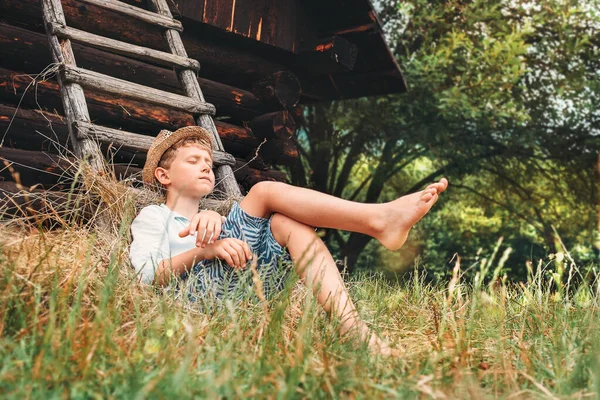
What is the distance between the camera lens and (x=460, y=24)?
8.76 meters

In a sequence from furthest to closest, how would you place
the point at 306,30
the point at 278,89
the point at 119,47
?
the point at 306,30
the point at 278,89
the point at 119,47

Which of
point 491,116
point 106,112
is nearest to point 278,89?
point 106,112

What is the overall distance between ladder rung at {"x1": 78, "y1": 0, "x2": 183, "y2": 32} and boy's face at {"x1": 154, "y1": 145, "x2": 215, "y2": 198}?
1.57 meters

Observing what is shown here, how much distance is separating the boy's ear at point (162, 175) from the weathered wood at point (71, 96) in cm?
28

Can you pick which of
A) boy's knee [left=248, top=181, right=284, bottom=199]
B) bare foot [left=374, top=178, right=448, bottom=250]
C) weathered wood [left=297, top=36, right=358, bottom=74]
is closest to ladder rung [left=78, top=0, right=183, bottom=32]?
weathered wood [left=297, top=36, right=358, bottom=74]

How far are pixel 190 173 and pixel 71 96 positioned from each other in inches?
36.3

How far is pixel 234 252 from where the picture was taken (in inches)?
105

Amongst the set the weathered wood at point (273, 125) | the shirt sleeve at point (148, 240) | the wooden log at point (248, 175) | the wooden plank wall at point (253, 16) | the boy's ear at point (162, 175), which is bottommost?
the wooden log at point (248, 175)

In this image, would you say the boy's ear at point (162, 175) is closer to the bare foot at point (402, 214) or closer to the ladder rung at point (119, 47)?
the ladder rung at point (119, 47)

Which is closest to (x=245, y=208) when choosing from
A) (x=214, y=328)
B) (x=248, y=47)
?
(x=214, y=328)

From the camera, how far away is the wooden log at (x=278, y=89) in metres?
6.21

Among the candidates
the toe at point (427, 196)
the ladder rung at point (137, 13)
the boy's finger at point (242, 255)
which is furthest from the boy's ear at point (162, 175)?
the ladder rung at point (137, 13)

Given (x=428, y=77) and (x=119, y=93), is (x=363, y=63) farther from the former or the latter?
(x=119, y=93)

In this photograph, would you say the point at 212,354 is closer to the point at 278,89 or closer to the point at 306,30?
the point at 278,89
